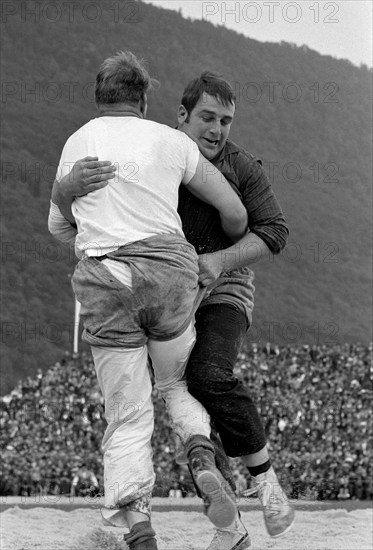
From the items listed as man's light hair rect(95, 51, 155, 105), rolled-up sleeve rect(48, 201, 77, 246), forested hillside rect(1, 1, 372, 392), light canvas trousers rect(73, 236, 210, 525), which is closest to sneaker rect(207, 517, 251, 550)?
light canvas trousers rect(73, 236, 210, 525)

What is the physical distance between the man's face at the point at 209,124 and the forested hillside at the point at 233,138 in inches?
725

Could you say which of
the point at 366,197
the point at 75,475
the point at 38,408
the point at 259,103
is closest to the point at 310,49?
the point at 259,103

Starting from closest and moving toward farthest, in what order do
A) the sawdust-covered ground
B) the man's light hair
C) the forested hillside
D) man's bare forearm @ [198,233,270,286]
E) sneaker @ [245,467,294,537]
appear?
the man's light hair
man's bare forearm @ [198,233,270,286]
sneaker @ [245,467,294,537]
the sawdust-covered ground
the forested hillside

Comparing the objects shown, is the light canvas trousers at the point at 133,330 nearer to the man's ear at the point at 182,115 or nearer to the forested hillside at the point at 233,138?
the man's ear at the point at 182,115

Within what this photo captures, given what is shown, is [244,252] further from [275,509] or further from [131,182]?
[275,509]

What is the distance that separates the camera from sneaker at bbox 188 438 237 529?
12.7 feet

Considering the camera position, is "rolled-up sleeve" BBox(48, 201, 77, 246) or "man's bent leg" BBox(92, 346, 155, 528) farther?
"rolled-up sleeve" BBox(48, 201, 77, 246)

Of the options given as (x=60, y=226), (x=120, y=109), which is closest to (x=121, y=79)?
(x=120, y=109)

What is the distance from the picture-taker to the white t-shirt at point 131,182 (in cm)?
394

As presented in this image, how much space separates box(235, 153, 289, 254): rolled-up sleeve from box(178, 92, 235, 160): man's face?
0.53ft

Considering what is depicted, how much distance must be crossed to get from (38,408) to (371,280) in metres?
17.9

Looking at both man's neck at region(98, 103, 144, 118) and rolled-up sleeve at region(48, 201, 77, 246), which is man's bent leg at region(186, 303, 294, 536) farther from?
man's neck at region(98, 103, 144, 118)

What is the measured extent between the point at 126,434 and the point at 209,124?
1.36 m

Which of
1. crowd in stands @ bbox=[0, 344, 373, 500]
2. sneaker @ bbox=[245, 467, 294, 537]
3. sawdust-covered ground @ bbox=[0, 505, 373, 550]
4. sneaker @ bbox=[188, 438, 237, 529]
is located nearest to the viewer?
sneaker @ bbox=[188, 438, 237, 529]
